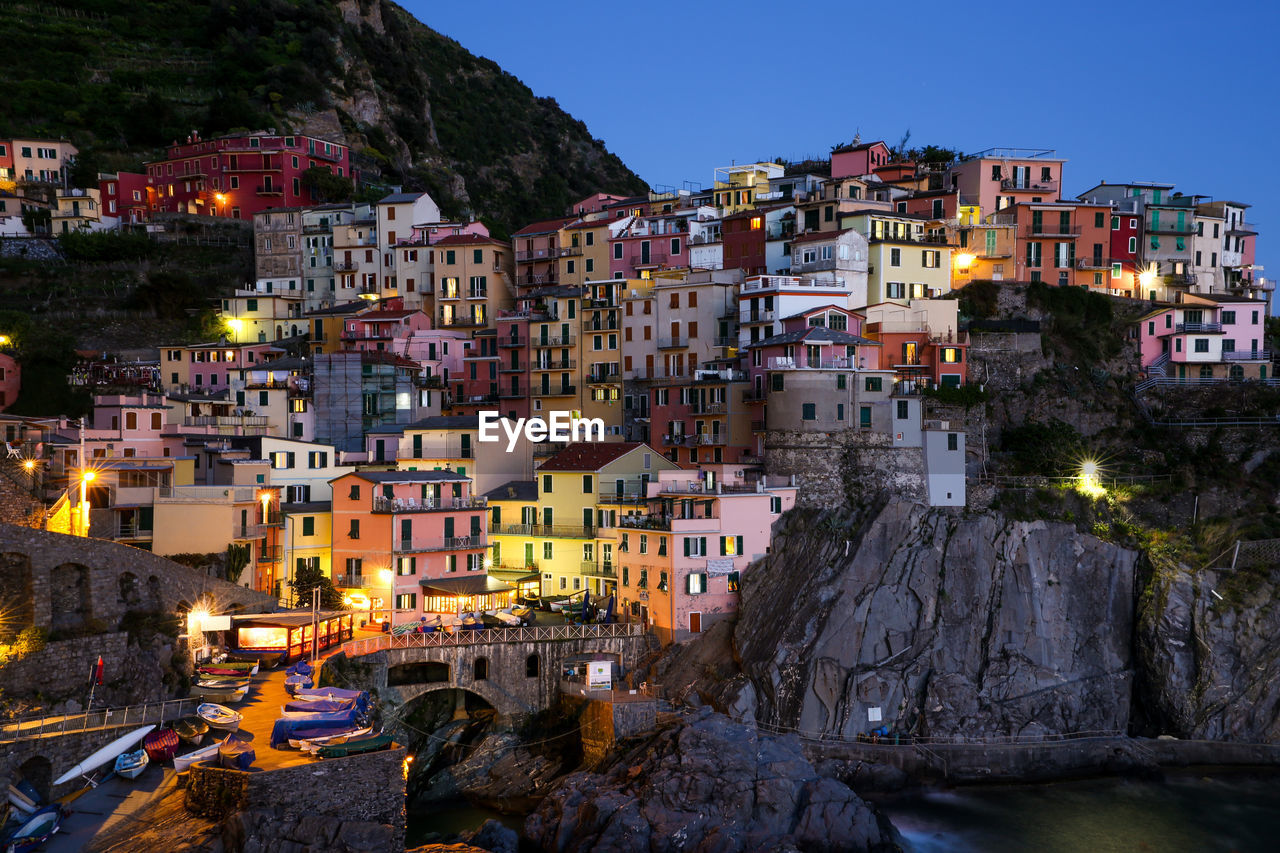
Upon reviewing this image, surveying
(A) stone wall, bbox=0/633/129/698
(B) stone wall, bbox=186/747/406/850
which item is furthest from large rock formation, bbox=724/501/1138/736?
(A) stone wall, bbox=0/633/129/698

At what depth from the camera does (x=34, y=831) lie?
31.5 m

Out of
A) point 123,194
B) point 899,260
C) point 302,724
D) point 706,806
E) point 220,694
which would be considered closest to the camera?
point 302,724

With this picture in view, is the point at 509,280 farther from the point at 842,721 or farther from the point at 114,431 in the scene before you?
the point at 842,721

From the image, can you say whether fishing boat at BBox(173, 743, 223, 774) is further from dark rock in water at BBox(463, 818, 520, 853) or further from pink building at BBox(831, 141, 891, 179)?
pink building at BBox(831, 141, 891, 179)

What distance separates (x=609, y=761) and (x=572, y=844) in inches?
198

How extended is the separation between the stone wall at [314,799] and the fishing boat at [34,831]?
11.3 ft

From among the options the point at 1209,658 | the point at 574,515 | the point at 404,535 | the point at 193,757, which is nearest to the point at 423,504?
the point at 404,535

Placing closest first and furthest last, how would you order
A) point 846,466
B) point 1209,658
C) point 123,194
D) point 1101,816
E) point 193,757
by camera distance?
point 193,757 → point 1101,816 → point 1209,658 → point 846,466 → point 123,194

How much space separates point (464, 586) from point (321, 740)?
17.4 m

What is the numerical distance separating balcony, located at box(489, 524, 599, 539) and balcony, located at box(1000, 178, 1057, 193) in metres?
37.1

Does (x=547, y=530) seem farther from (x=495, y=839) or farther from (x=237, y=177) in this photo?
(x=237, y=177)

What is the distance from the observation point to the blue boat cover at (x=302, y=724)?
3569 cm

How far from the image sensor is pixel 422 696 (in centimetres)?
4906

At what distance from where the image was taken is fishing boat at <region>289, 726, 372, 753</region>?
34938 millimetres
